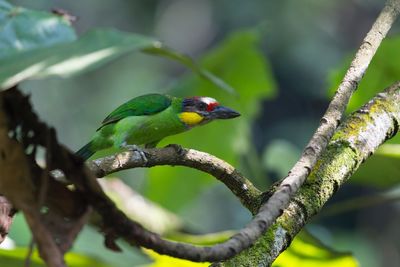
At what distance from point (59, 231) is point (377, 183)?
1.91 meters

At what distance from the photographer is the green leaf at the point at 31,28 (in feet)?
6.24

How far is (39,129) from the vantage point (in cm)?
102

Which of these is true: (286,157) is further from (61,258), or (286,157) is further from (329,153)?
(61,258)

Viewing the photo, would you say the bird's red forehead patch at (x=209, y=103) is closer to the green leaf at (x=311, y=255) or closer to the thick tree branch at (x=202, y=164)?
the green leaf at (x=311, y=255)

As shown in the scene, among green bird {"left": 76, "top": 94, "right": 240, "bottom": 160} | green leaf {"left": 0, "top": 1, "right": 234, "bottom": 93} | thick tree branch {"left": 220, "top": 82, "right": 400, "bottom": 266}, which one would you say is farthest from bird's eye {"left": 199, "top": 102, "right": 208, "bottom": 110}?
green leaf {"left": 0, "top": 1, "right": 234, "bottom": 93}

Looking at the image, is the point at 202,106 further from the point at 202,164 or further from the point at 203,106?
the point at 202,164

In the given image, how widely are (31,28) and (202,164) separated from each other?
607 mm

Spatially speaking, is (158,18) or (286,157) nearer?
(286,157)

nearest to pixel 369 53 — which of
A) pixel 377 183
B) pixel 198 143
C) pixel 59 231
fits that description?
pixel 377 183

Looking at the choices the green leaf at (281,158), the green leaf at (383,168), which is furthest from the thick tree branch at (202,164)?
the green leaf at (281,158)

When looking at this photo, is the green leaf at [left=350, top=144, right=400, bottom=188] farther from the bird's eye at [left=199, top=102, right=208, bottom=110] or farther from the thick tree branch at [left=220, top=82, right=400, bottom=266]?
the bird's eye at [left=199, top=102, right=208, bottom=110]

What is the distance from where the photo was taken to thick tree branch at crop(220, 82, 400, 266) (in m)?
1.50

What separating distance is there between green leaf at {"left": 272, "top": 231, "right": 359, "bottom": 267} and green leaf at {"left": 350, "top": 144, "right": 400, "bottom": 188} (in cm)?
31

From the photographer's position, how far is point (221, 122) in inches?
147
